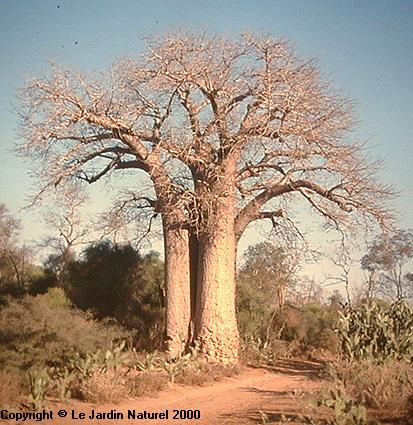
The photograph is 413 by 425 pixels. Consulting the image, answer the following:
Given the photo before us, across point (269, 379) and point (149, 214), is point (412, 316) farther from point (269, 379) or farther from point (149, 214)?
point (149, 214)

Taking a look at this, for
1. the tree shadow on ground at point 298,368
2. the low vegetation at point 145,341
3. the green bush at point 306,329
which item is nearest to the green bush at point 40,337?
the low vegetation at point 145,341

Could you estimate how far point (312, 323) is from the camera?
1714 cm

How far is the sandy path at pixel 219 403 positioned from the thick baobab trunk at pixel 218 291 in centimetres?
78

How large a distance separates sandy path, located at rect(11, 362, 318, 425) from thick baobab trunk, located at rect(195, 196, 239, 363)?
779 mm

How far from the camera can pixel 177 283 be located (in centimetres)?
1155

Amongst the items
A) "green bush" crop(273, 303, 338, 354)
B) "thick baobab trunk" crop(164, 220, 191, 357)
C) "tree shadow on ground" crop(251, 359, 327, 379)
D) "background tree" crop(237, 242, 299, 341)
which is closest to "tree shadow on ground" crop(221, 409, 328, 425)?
"tree shadow on ground" crop(251, 359, 327, 379)

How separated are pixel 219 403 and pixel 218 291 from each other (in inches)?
135

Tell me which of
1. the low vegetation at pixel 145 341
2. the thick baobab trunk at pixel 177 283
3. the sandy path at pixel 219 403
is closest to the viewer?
the sandy path at pixel 219 403

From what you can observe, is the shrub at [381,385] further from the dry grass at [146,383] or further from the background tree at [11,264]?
the background tree at [11,264]

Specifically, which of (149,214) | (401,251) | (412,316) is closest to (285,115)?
(149,214)

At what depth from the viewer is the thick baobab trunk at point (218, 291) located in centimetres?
1118

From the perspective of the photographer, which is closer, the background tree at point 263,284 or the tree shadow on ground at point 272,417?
the tree shadow on ground at point 272,417

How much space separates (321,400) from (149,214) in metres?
6.44

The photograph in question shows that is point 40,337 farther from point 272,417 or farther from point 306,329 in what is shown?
point 306,329
